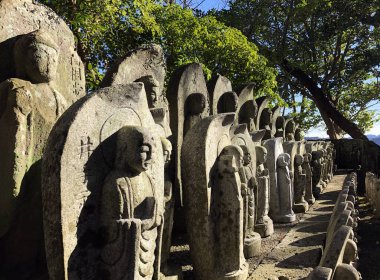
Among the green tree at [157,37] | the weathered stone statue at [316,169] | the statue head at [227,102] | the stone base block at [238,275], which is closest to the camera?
the stone base block at [238,275]

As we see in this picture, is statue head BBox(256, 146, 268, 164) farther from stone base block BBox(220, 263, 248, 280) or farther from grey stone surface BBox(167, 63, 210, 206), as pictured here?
stone base block BBox(220, 263, 248, 280)

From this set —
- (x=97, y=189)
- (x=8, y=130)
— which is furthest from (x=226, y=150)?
(x=8, y=130)

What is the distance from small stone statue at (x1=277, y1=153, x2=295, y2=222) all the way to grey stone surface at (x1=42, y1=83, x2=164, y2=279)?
414cm

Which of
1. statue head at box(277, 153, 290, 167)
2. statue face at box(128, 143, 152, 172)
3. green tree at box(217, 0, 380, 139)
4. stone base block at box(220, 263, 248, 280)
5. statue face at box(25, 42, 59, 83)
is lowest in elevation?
stone base block at box(220, 263, 248, 280)

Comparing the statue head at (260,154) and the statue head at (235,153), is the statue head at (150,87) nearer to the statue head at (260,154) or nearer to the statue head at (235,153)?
the statue head at (235,153)

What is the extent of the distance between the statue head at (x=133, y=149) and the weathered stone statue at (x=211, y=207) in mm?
1124

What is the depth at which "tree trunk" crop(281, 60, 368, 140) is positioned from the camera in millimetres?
21234

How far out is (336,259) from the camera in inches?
→ 138

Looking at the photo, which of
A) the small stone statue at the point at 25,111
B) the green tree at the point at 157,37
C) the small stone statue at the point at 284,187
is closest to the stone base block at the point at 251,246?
the small stone statue at the point at 284,187

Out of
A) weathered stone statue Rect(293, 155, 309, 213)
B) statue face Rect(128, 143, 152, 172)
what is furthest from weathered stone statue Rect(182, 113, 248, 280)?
weathered stone statue Rect(293, 155, 309, 213)

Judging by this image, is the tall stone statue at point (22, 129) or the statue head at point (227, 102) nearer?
the tall stone statue at point (22, 129)

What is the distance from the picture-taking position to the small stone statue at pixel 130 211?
287cm

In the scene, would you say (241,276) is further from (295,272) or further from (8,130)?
(8,130)

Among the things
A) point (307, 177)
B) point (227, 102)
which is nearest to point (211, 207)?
point (227, 102)
